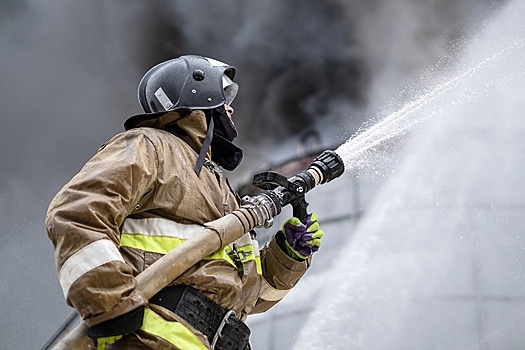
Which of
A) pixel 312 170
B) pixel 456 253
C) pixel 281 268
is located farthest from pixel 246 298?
pixel 456 253

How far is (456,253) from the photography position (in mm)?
9141

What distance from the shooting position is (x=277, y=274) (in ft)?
11.6

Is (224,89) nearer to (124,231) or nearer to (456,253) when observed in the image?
(124,231)

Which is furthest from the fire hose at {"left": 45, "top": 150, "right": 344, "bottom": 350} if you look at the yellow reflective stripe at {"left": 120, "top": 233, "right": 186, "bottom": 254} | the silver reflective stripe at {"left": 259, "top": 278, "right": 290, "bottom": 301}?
the silver reflective stripe at {"left": 259, "top": 278, "right": 290, "bottom": 301}

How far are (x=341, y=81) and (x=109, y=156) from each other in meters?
12.3

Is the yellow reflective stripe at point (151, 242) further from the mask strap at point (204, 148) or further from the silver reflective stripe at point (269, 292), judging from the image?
the silver reflective stripe at point (269, 292)

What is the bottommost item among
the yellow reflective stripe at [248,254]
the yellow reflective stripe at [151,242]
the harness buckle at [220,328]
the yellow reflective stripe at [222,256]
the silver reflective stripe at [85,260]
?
the harness buckle at [220,328]

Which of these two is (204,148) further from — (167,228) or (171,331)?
(171,331)

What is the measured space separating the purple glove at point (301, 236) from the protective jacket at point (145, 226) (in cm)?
34

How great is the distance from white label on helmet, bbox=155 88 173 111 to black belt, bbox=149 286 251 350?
0.81 m

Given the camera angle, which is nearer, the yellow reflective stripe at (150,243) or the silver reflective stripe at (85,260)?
the silver reflective stripe at (85,260)

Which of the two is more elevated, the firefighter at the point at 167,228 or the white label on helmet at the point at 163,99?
the white label on helmet at the point at 163,99

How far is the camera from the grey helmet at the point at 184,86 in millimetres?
3258

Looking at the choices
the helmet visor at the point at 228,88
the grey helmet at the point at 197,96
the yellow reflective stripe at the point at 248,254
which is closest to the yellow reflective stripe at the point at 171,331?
the yellow reflective stripe at the point at 248,254
